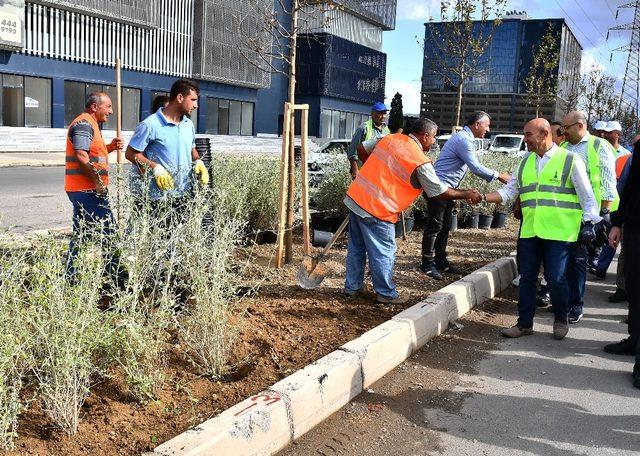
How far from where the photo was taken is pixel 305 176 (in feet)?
22.0

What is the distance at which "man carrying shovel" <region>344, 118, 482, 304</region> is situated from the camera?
5582 mm

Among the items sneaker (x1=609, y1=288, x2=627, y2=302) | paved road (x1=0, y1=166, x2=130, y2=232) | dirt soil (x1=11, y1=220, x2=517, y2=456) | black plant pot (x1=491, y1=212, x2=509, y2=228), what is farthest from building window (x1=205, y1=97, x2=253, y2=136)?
sneaker (x1=609, y1=288, x2=627, y2=302)

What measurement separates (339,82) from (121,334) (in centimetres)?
5055

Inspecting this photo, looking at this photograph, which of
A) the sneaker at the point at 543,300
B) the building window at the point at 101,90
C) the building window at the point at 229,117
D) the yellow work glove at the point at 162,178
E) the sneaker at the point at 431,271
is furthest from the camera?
the building window at the point at 229,117

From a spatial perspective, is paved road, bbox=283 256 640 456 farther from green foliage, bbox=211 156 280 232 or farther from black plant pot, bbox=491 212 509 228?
black plant pot, bbox=491 212 509 228

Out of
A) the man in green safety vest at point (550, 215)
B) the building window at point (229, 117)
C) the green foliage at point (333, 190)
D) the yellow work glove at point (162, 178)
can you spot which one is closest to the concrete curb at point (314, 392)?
the man in green safety vest at point (550, 215)

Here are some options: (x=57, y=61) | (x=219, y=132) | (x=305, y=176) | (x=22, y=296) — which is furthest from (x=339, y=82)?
(x=22, y=296)

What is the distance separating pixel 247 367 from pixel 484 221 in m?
8.28

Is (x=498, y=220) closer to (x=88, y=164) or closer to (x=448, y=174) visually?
(x=448, y=174)

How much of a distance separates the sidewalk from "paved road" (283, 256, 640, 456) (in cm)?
1878

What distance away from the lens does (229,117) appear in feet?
137

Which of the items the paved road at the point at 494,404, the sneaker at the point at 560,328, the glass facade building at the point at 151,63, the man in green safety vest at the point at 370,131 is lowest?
the paved road at the point at 494,404

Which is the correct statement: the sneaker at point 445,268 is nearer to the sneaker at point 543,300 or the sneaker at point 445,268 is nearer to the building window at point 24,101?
the sneaker at point 543,300

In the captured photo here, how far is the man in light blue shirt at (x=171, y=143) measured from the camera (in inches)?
201
